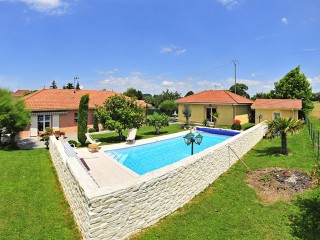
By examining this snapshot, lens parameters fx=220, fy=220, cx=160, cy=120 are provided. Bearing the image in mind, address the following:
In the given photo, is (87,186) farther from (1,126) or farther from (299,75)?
(299,75)

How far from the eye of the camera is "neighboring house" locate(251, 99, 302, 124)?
3319cm

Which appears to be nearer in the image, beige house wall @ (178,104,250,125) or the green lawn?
the green lawn

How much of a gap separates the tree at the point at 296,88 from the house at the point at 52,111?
128 ft

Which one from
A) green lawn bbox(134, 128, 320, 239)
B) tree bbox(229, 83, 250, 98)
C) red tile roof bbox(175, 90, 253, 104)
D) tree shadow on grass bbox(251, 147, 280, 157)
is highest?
tree bbox(229, 83, 250, 98)

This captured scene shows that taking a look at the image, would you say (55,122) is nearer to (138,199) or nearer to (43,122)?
(43,122)

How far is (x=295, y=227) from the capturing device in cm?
798

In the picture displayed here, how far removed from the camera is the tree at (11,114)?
20.0 m

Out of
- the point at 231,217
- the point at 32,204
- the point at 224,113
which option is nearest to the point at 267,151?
the point at 231,217

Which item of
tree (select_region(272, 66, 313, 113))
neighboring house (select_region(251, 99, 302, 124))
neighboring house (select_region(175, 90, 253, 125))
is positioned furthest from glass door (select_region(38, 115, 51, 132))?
tree (select_region(272, 66, 313, 113))

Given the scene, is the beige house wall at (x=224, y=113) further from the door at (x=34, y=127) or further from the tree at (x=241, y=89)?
the tree at (x=241, y=89)

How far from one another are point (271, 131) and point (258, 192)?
937 centimetres

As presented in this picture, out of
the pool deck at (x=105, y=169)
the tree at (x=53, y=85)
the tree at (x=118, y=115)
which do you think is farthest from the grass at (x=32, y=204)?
the tree at (x=53, y=85)

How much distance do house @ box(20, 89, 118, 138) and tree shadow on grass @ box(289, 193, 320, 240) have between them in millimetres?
23023

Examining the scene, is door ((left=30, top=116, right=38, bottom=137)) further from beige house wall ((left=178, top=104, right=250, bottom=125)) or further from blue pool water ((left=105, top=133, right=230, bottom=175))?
beige house wall ((left=178, top=104, right=250, bottom=125))
